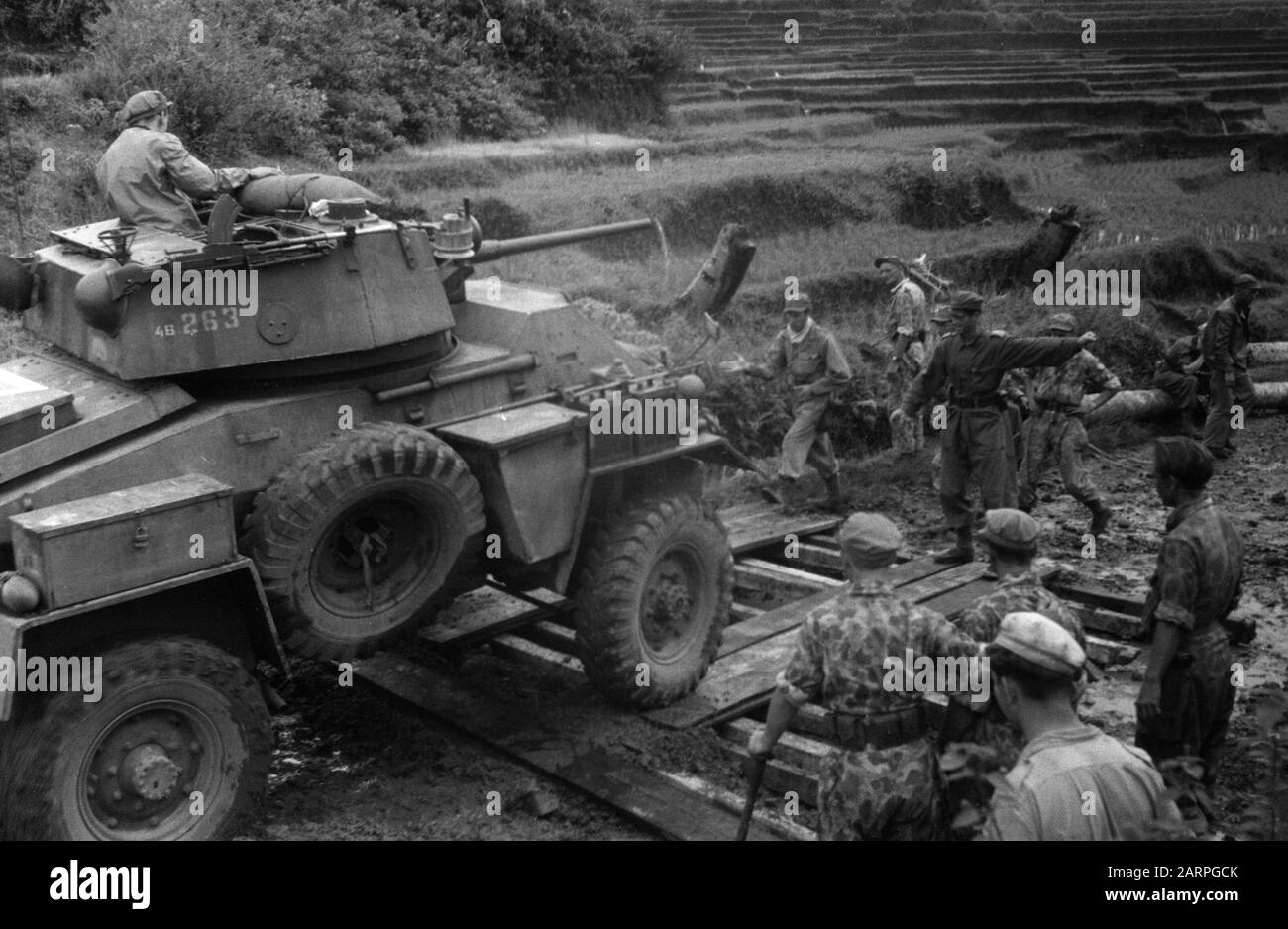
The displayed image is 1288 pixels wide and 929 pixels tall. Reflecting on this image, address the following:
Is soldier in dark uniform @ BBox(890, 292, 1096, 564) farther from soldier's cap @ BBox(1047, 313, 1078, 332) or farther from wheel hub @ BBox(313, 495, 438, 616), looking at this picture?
wheel hub @ BBox(313, 495, 438, 616)

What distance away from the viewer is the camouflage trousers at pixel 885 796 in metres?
4.59

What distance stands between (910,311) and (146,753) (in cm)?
722

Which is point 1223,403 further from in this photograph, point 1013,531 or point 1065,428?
point 1013,531

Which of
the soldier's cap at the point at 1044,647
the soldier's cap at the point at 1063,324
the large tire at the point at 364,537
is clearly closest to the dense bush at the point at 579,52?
the soldier's cap at the point at 1063,324

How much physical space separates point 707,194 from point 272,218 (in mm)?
8433

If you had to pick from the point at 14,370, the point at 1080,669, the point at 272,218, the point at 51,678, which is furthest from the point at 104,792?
the point at 1080,669

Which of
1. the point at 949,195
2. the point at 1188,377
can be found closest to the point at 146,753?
the point at 1188,377

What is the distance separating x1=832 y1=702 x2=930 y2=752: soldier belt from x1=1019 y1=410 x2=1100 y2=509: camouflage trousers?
501cm

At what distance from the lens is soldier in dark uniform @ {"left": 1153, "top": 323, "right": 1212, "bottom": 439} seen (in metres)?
11.4

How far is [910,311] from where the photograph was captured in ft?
35.9

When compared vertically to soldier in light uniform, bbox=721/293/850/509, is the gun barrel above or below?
above

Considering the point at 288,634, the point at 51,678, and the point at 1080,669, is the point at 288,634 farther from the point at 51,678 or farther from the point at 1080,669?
the point at 1080,669
